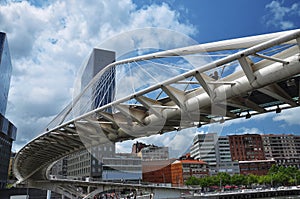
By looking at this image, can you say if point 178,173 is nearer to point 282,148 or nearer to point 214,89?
point 282,148

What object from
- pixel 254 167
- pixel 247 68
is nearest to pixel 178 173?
pixel 254 167

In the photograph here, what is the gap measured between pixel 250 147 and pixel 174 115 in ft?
413

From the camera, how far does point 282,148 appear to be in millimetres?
136125

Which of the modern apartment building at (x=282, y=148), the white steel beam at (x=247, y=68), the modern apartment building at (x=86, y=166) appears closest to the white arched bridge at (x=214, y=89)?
the white steel beam at (x=247, y=68)

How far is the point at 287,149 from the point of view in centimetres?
13700

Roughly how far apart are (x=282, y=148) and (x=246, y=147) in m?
25.2

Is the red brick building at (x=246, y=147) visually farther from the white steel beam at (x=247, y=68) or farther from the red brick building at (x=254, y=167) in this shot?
the white steel beam at (x=247, y=68)

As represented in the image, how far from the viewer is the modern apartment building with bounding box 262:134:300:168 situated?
434 feet

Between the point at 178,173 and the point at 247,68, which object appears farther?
the point at 178,173

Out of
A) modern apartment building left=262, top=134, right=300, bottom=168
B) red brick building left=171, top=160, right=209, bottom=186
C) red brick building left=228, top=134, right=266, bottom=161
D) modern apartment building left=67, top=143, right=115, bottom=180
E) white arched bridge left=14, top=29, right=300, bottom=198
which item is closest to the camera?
white arched bridge left=14, top=29, right=300, bottom=198

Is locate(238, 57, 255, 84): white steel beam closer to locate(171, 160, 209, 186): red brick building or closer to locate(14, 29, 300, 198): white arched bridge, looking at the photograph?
locate(14, 29, 300, 198): white arched bridge

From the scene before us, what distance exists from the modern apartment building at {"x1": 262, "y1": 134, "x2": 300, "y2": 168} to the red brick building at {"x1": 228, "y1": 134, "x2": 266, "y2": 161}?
917 centimetres

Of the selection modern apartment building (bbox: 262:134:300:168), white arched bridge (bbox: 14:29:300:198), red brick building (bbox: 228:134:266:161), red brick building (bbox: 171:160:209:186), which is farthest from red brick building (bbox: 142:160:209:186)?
white arched bridge (bbox: 14:29:300:198)

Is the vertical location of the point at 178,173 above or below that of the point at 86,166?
below
